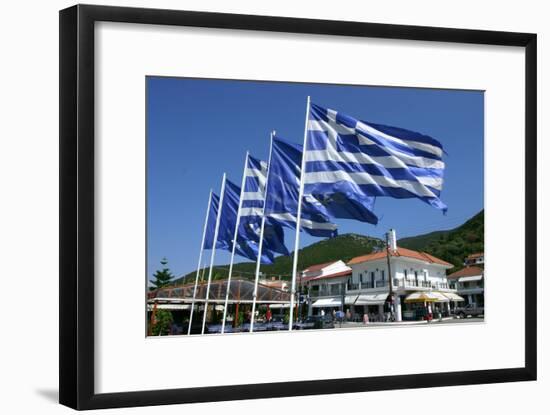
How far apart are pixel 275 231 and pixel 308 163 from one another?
1075 mm

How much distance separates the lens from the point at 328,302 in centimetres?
1268

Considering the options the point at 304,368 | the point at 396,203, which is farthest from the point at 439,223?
the point at 304,368

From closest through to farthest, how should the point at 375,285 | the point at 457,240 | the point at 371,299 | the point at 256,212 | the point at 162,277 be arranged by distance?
the point at 162,277
the point at 371,299
the point at 375,285
the point at 457,240
the point at 256,212

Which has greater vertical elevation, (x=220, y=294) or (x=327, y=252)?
(x=327, y=252)

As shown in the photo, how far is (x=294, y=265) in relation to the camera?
13.1 metres

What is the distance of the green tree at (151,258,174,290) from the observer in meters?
11.4

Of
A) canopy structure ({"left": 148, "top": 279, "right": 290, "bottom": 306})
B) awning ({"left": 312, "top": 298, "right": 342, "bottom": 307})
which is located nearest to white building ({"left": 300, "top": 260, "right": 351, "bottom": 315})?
awning ({"left": 312, "top": 298, "right": 342, "bottom": 307})

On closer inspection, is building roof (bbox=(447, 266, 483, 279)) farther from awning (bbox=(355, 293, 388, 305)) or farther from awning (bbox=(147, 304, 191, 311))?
awning (bbox=(147, 304, 191, 311))

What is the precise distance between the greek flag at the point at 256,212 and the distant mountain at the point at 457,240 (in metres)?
1.67

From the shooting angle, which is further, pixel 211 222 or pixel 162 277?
pixel 211 222

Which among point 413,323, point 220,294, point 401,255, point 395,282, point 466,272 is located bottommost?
point 413,323

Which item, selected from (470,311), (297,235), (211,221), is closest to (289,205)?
(297,235)

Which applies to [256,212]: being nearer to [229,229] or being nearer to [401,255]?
[229,229]

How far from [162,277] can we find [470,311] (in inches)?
168
